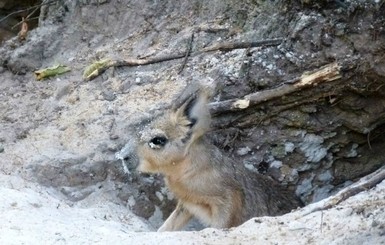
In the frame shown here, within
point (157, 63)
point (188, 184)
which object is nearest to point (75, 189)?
point (188, 184)

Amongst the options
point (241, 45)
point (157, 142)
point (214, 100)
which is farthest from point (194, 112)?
point (241, 45)

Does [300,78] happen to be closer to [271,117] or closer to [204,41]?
[271,117]

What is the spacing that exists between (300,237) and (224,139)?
2.60 m

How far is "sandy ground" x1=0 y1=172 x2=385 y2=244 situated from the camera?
4.87 metres

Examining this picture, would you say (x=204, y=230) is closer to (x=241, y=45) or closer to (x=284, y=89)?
Result: (x=284, y=89)

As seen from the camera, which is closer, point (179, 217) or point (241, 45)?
point (179, 217)

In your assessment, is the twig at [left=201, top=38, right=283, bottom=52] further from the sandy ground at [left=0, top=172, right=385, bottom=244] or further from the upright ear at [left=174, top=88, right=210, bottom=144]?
the sandy ground at [left=0, top=172, right=385, bottom=244]

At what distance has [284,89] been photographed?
7.22 metres

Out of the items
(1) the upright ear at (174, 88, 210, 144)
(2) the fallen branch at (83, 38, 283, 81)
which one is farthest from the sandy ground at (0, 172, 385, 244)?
(2) the fallen branch at (83, 38, 283, 81)

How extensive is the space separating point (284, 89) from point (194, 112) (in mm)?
972

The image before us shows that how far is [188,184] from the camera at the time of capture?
6.81 metres

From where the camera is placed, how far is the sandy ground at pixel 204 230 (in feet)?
16.0

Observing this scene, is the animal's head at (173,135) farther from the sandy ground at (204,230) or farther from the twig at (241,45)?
the twig at (241,45)

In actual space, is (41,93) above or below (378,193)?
below
